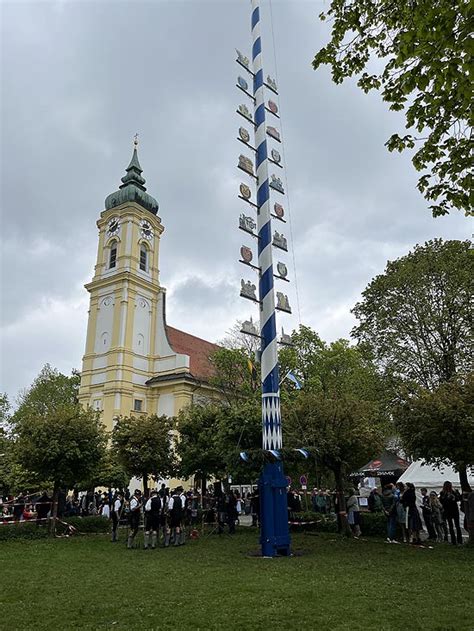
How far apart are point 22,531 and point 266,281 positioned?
1239 centimetres

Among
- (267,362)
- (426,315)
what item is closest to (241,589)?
(267,362)

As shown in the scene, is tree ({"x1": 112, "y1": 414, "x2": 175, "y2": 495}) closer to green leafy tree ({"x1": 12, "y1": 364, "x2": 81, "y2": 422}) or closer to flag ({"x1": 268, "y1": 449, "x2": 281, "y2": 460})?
flag ({"x1": 268, "y1": 449, "x2": 281, "y2": 460})

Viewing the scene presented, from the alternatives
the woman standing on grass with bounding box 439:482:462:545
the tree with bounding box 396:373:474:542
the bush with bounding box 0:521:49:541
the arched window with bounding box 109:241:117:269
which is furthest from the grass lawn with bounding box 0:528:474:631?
the arched window with bounding box 109:241:117:269

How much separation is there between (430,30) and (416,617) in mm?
7153

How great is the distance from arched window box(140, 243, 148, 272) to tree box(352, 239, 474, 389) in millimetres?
26411

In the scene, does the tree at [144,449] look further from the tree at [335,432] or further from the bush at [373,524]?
the bush at [373,524]

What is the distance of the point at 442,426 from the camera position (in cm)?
1512

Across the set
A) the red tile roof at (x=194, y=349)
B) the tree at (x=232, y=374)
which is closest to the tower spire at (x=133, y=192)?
the red tile roof at (x=194, y=349)

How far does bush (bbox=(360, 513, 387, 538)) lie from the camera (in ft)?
55.7

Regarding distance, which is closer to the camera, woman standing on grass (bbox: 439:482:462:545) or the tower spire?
woman standing on grass (bbox: 439:482:462:545)

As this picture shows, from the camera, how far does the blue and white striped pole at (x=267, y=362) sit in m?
13.2

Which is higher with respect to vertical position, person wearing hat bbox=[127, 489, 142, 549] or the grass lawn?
person wearing hat bbox=[127, 489, 142, 549]

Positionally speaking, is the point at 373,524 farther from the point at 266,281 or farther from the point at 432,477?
the point at 266,281

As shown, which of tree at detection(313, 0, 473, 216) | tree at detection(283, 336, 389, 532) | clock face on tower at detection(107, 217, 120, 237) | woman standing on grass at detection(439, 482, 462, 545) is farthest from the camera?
clock face on tower at detection(107, 217, 120, 237)
